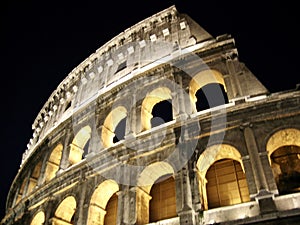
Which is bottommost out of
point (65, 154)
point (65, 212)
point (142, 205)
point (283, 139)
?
point (142, 205)

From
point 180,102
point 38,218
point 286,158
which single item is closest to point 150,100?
point 180,102

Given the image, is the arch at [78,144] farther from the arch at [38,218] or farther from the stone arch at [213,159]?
the stone arch at [213,159]

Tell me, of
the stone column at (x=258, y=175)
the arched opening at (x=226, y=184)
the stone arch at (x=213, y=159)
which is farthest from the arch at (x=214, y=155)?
the stone column at (x=258, y=175)

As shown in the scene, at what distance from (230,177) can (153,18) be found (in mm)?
9256

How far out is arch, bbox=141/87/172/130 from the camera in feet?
41.4

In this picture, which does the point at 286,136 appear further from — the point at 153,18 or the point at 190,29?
the point at 153,18

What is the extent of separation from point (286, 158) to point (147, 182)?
4667mm

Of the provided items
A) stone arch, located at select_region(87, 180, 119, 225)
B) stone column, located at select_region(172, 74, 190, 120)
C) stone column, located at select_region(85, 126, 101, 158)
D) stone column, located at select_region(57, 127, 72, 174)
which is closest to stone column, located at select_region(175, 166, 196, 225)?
stone column, located at select_region(172, 74, 190, 120)

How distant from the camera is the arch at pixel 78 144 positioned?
1435 centimetres

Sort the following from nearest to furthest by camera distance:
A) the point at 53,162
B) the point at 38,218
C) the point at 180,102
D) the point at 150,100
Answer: the point at 180,102, the point at 150,100, the point at 38,218, the point at 53,162

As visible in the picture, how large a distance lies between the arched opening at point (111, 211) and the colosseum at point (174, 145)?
0.05 metres

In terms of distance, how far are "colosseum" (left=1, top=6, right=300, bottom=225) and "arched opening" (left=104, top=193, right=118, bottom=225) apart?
5 cm

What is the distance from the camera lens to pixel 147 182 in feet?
35.5

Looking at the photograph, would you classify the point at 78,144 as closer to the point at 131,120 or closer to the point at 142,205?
the point at 131,120
